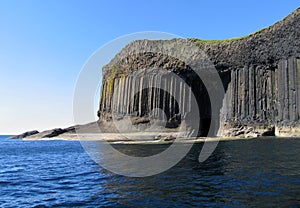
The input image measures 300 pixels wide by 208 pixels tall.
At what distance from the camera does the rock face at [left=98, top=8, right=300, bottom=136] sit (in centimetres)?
5888

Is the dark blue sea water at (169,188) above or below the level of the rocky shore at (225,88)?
below

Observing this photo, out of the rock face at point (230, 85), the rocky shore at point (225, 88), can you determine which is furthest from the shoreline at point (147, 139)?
the rock face at point (230, 85)

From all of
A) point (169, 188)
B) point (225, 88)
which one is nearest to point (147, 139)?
point (225, 88)

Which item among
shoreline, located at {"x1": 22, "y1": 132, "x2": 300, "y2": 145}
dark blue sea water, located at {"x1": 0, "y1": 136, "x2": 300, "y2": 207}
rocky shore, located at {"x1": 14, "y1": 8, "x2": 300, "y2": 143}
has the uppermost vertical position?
rocky shore, located at {"x1": 14, "y1": 8, "x2": 300, "y2": 143}

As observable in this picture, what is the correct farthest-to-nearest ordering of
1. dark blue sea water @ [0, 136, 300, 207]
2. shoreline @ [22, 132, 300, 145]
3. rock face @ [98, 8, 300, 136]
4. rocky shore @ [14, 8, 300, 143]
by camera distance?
1. rocky shore @ [14, 8, 300, 143]
2. rock face @ [98, 8, 300, 136]
3. shoreline @ [22, 132, 300, 145]
4. dark blue sea water @ [0, 136, 300, 207]

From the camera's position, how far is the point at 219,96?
242 ft

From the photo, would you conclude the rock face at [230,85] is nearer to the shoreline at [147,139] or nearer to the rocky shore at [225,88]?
the rocky shore at [225,88]

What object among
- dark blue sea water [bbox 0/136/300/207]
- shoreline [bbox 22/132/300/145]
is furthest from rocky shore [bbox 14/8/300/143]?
dark blue sea water [bbox 0/136/300/207]

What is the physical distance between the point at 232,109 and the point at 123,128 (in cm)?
3231

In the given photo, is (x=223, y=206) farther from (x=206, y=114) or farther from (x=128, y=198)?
(x=206, y=114)

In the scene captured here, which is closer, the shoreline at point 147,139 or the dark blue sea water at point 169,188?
the dark blue sea water at point 169,188

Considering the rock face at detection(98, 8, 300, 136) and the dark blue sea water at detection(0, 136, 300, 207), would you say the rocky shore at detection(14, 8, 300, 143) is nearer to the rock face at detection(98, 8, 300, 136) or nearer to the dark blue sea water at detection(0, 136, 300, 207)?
the rock face at detection(98, 8, 300, 136)

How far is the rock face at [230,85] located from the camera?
5888cm

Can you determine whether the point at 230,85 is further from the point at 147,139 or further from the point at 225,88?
A: the point at 147,139
